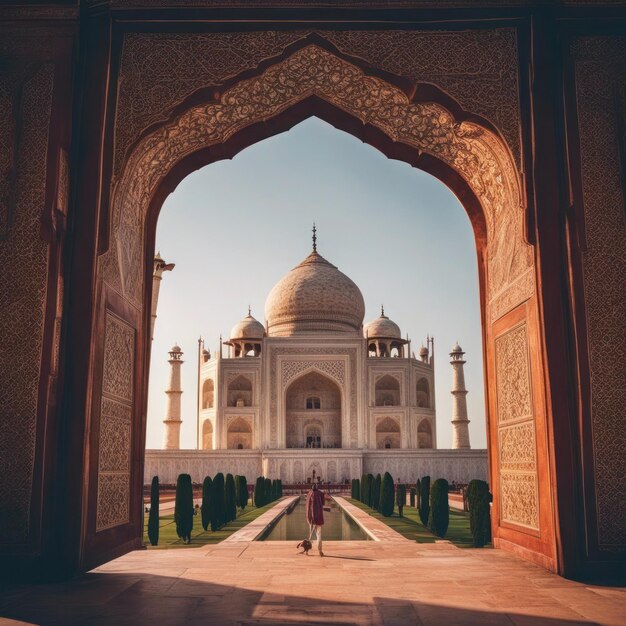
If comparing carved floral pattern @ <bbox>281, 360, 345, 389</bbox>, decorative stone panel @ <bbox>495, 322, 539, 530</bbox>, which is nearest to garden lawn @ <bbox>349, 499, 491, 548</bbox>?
decorative stone panel @ <bbox>495, 322, 539, 530</bbox>

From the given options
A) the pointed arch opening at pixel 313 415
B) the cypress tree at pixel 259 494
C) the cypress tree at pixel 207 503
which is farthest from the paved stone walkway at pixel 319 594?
the pointed arch opening at pixel 313 415

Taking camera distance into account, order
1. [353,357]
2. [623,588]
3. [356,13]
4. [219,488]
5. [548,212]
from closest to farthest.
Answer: [623,588]
[548,212]
[356,13]
[219,488]
[353,357]

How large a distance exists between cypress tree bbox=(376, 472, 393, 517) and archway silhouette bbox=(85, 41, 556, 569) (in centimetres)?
646

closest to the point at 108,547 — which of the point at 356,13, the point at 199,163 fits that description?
the point at 199,163

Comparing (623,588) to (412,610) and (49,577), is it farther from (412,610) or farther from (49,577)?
(49,577)

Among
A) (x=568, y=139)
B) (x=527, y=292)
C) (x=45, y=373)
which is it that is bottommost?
(x=45, y=373)

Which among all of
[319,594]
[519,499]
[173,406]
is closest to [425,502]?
[519,499]

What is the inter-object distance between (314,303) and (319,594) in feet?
67.1

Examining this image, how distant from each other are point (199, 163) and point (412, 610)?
12.0ft

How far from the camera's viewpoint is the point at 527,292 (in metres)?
4.80

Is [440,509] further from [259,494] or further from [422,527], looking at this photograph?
[259,494]

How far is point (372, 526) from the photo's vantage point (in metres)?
9.35

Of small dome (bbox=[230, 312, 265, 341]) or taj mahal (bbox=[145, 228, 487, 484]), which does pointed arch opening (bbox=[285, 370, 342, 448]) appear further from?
small dome (bbox=[230, 312, 265, 341])

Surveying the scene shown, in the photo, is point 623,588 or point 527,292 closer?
point 623,588
